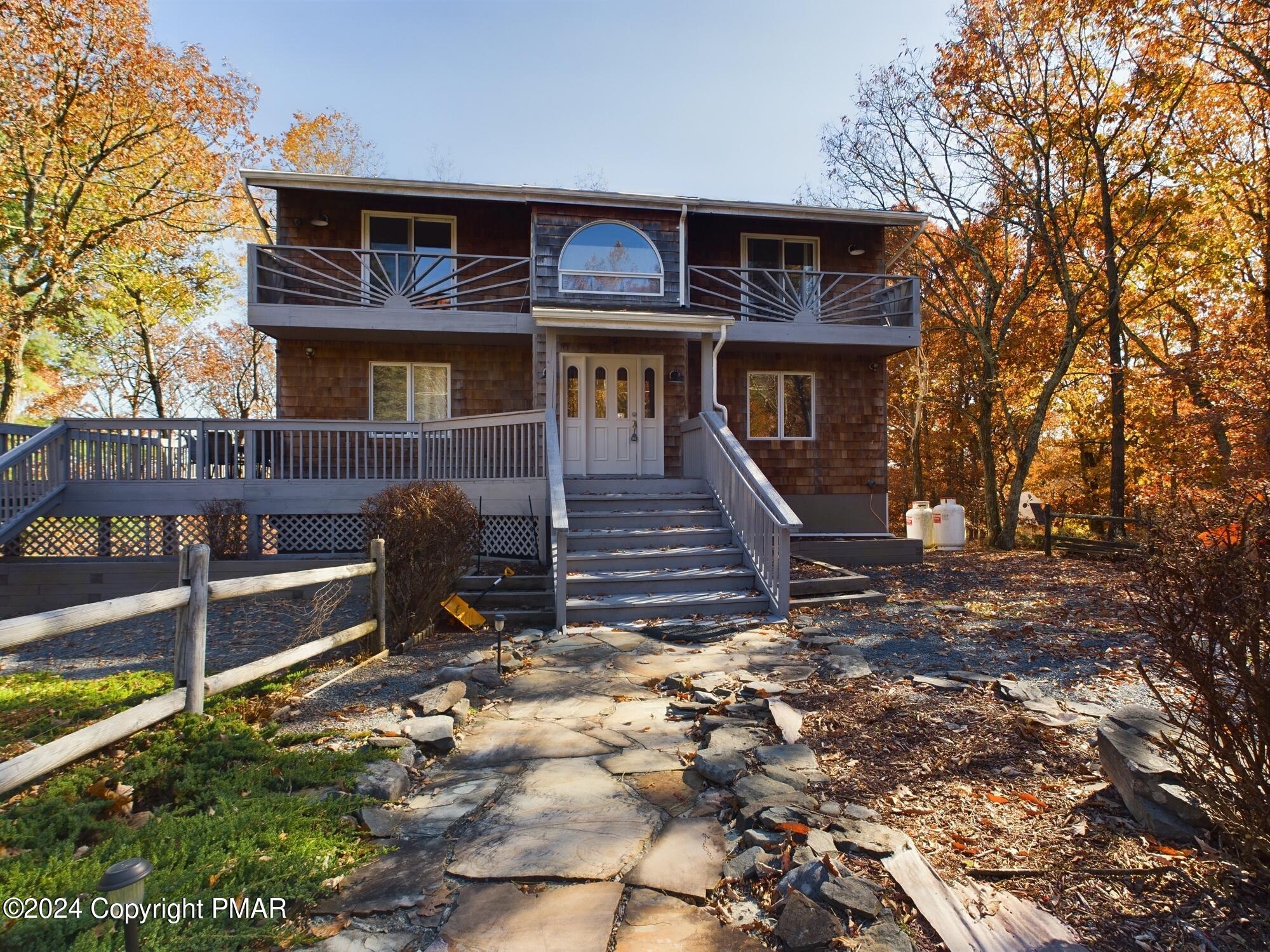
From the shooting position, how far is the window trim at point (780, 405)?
14.1 meters

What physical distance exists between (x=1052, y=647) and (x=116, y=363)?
35510 millimetres

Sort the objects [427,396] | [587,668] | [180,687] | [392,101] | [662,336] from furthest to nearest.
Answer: [392,101] → [427,396] → [662,336] → [587,668] → [180,687]

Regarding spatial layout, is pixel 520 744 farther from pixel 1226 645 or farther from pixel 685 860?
pixel 1226 645

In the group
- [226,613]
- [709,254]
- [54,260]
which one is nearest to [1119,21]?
[709,254]

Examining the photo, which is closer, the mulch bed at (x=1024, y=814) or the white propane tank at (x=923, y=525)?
the mulch bed at (x=1024, y=814)

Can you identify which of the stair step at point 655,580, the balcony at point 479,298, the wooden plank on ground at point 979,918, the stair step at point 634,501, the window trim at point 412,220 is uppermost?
the window trim at point 412,220

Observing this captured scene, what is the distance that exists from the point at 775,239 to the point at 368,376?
8817 mm

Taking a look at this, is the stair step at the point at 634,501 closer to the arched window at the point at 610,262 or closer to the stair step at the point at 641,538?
the stair step at the point at 641,538

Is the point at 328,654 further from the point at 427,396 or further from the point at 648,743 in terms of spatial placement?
the point at 427,396

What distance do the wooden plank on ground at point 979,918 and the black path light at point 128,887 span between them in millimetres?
2308

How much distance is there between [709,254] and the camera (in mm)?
14219

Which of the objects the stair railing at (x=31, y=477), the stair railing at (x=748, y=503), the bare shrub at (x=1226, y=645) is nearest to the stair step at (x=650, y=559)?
the stair railing at (x=748, y=503)

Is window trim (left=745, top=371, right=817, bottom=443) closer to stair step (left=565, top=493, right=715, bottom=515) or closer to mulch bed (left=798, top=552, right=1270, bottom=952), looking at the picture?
stair step (left=565, top=493, right=715, bottom=515)

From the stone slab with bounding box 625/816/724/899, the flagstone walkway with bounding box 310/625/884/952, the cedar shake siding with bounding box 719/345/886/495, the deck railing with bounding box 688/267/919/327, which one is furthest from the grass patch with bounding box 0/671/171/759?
the cedar shake siding with bounding box 719/345/886/495
